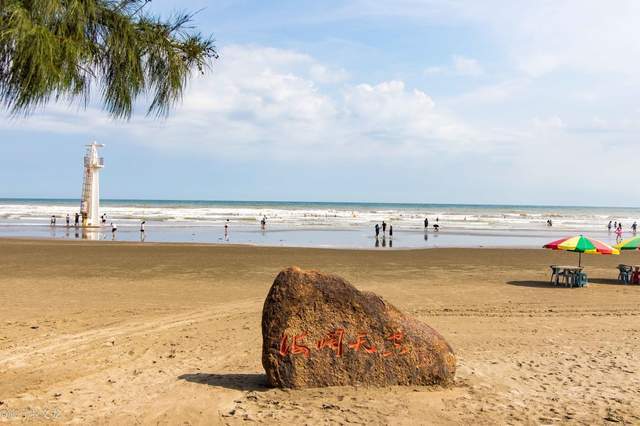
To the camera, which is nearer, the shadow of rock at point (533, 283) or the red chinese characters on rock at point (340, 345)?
the red chinese characters on rock at point (340, 345)

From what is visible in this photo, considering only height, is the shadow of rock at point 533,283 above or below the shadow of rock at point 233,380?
above

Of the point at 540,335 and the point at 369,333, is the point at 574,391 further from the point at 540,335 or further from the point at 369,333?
the point at 540,335

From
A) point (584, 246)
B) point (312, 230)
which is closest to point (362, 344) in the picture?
point (584, 246)

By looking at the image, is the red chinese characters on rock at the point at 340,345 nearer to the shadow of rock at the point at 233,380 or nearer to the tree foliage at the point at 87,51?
the shadow of rock at the point at 233,380

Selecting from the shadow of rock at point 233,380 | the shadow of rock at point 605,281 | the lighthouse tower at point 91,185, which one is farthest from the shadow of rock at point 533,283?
the lighthouse tower at point 91,185

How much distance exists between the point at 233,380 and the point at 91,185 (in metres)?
36.1

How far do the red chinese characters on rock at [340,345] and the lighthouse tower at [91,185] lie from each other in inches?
1441

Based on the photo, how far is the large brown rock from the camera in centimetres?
595

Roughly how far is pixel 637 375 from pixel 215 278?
12.1 m

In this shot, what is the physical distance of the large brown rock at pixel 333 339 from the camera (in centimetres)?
595

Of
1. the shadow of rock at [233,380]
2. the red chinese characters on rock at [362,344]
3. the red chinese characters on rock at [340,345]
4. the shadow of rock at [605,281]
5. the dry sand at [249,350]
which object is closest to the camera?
the dry sand at [249,350]

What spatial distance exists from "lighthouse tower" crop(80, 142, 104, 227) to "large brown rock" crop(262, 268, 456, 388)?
36459 millimetres

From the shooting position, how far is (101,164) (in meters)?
39.4

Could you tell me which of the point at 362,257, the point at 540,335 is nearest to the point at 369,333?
the point at 540,335
